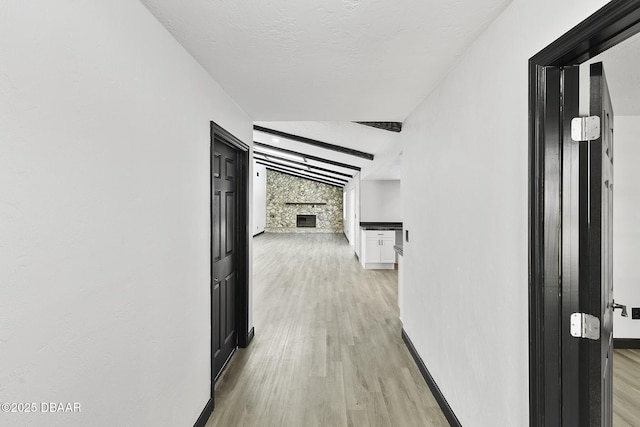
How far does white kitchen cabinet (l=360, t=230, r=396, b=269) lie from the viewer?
7.87 meters

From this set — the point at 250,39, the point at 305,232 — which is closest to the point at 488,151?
the point at 250,39

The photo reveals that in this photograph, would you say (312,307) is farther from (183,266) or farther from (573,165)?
(573,165)

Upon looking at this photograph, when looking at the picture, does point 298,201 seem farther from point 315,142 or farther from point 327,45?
point 327,45

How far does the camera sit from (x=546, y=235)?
1.35m

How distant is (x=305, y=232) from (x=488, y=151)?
1600cm

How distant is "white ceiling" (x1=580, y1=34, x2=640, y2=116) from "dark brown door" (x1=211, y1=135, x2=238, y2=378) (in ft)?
7.72

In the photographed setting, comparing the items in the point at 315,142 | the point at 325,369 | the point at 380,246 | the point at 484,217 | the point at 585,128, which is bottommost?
the point at 325,369

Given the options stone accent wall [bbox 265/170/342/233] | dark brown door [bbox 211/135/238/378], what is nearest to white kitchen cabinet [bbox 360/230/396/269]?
dark brown door [bbox 211/135/238/378]

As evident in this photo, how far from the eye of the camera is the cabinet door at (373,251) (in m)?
7.89

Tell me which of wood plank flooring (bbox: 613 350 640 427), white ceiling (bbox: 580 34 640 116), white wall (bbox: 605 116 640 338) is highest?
white ceiling (bbox: 580 34 640 116)

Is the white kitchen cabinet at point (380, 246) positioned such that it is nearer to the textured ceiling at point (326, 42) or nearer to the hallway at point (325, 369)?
the hallway at point (325, 369)

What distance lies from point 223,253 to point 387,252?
5.35m

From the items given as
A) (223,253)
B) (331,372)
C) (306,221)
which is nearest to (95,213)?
(223,253)

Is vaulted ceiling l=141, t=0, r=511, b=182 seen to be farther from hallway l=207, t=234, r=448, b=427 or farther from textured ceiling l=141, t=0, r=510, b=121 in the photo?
hallway l=207, t=234, r=448, b=427
